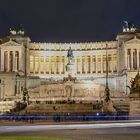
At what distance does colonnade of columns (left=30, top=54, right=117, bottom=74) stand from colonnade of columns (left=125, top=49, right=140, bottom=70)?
7303 mm

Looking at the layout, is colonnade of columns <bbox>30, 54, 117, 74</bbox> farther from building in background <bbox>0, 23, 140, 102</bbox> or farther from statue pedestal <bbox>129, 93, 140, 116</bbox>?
statue pedestal <bbox>129, 93, 140, 116</bbox>

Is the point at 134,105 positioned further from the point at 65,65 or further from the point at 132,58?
the point at 65,65

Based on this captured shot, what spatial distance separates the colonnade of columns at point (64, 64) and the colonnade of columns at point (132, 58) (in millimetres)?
7303

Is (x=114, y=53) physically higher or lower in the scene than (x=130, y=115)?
higher

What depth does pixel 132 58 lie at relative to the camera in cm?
12619

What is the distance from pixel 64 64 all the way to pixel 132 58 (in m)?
22.4

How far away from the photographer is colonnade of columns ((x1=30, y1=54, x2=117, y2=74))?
438ft

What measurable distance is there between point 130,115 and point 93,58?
76.9 metres

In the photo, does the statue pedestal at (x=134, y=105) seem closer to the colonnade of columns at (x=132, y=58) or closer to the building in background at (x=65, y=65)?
the building in background at (x=65, y=65)

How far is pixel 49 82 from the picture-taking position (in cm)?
11388

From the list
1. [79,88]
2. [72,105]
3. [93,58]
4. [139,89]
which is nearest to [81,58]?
[93,58]

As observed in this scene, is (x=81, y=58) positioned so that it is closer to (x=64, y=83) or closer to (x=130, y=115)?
(x=64, y=83)

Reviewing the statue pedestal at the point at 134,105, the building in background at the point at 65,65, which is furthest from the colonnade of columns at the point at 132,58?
the statue pedestal at the point at 134,105

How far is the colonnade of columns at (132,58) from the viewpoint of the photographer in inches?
4948
